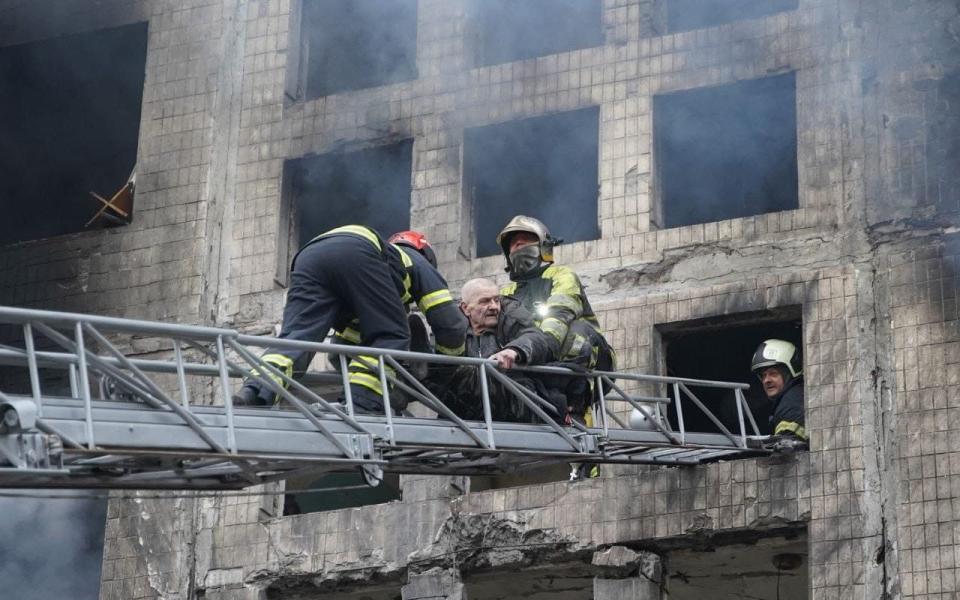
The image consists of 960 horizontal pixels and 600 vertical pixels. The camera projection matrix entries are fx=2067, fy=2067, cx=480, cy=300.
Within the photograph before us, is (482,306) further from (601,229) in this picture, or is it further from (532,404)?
(601,229)

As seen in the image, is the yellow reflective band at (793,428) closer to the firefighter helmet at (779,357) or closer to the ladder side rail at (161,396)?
the firefighter helmet at (779,357)

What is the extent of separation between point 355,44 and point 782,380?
522cm

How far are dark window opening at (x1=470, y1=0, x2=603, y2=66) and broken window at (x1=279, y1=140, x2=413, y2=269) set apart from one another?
1.10 m

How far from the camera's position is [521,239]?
45.0ft

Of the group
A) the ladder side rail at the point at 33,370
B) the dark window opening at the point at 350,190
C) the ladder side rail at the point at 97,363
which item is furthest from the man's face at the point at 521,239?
the ladder side rail at the point at 33,370

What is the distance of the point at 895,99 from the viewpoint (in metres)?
14.6

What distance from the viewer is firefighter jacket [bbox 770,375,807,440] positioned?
14234 millimetres

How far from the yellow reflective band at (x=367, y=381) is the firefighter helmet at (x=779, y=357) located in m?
3.88

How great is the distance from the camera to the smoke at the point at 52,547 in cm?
1866

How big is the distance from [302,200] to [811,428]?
5305mm

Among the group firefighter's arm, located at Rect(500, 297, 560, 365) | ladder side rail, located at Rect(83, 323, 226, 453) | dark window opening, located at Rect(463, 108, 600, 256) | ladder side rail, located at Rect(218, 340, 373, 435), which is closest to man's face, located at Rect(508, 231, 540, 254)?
firefighter's arm, located at Rect(500, 297, 560, 365)

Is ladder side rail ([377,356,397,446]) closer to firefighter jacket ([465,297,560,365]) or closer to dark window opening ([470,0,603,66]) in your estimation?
firefighter jacket ([465,297,560,365])

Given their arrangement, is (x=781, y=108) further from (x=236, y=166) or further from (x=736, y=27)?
(x=236, y=166)

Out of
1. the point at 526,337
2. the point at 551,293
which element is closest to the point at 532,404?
the point at 526,337
